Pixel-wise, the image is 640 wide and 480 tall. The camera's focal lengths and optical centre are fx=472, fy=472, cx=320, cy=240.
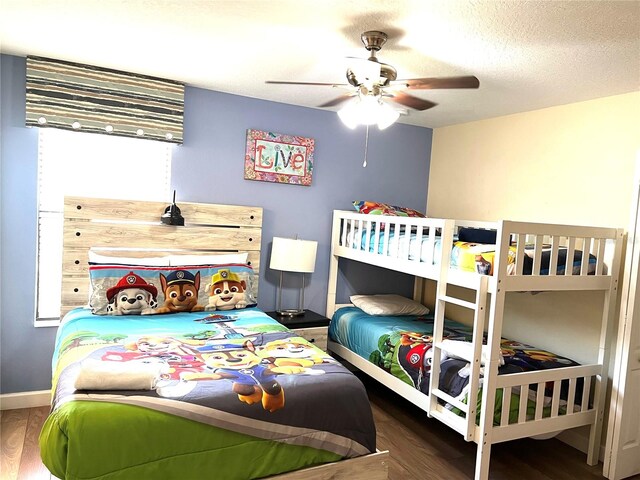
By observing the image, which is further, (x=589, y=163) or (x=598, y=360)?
(x=589, y=163)

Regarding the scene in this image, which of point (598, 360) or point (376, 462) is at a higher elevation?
point (598, 360)

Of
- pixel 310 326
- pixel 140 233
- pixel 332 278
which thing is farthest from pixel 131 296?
pixel 332 278

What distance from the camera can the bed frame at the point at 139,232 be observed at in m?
3.40

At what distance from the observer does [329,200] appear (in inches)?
172

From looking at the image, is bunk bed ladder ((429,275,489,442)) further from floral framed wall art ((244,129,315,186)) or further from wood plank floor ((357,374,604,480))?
floral framed wall art ((244,129,315,186))

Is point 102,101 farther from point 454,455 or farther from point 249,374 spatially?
point 454,455

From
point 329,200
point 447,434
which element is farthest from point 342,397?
point 329,200

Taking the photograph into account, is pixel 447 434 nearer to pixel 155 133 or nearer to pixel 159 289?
pixel 159 289

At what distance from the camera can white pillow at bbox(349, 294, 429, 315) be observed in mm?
4062

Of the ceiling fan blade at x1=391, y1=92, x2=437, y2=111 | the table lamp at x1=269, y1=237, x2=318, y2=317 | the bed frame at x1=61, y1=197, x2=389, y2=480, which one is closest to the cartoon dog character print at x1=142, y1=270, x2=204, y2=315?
the bed frame at x1=61, y1=197, x2=389, y2=480

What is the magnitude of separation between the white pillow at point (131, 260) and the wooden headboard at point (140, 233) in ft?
0.33

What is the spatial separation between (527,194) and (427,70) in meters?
1.43

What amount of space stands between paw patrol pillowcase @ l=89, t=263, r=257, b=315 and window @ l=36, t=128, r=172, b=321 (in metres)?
0.56

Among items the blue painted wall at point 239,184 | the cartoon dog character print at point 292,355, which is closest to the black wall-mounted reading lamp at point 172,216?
the blue painted wall at point 239,184
